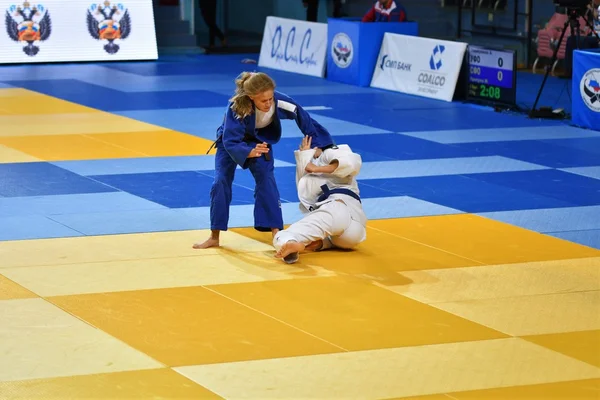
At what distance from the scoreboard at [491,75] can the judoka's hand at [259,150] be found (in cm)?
1025

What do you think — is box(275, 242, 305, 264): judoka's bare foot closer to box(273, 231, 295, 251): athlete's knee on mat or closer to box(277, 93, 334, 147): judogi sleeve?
box(273, 231, 295, 251): athlete's knee on mat

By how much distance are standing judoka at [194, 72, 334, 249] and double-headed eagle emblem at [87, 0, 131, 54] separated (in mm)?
18014

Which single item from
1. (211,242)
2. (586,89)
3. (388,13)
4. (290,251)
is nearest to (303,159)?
(290,251)

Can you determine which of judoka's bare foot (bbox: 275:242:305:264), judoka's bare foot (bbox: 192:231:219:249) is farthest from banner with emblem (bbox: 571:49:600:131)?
judoka's bare foot (bbox: 275:242:305:264)

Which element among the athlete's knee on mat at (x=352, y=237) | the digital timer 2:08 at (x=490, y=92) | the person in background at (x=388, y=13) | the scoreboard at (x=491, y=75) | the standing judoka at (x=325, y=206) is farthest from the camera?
the person in background at (x=388, y=13)

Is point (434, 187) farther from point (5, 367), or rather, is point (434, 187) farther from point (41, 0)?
point (41, 0)

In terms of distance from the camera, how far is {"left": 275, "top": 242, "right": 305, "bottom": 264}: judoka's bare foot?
9914 millimetres

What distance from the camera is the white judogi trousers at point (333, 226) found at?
33.1 ft

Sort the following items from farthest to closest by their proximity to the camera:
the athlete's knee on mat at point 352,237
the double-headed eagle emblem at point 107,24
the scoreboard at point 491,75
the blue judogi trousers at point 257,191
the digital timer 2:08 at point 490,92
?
1. the double-headed eagle emblem at point 107,24
2. the digital timer 2:08 at point 490,92
3. the scoreboard at point 491,75
4. the blue judogi trousers at point 257,191
5. the athlete's knee on mat at point 352,237

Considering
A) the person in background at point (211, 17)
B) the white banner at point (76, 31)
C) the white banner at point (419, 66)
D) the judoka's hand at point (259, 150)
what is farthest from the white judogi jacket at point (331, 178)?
the person in background at point (211, 17)

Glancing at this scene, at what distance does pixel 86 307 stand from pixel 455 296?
287 cm

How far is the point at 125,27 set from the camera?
2838 centimetres

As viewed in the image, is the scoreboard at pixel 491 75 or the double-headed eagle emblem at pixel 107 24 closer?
the scoreboard at pixel 491 75

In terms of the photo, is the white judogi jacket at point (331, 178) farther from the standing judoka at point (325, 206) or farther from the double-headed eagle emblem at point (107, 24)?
the double-headed eagle emblem at point (107, 24)
